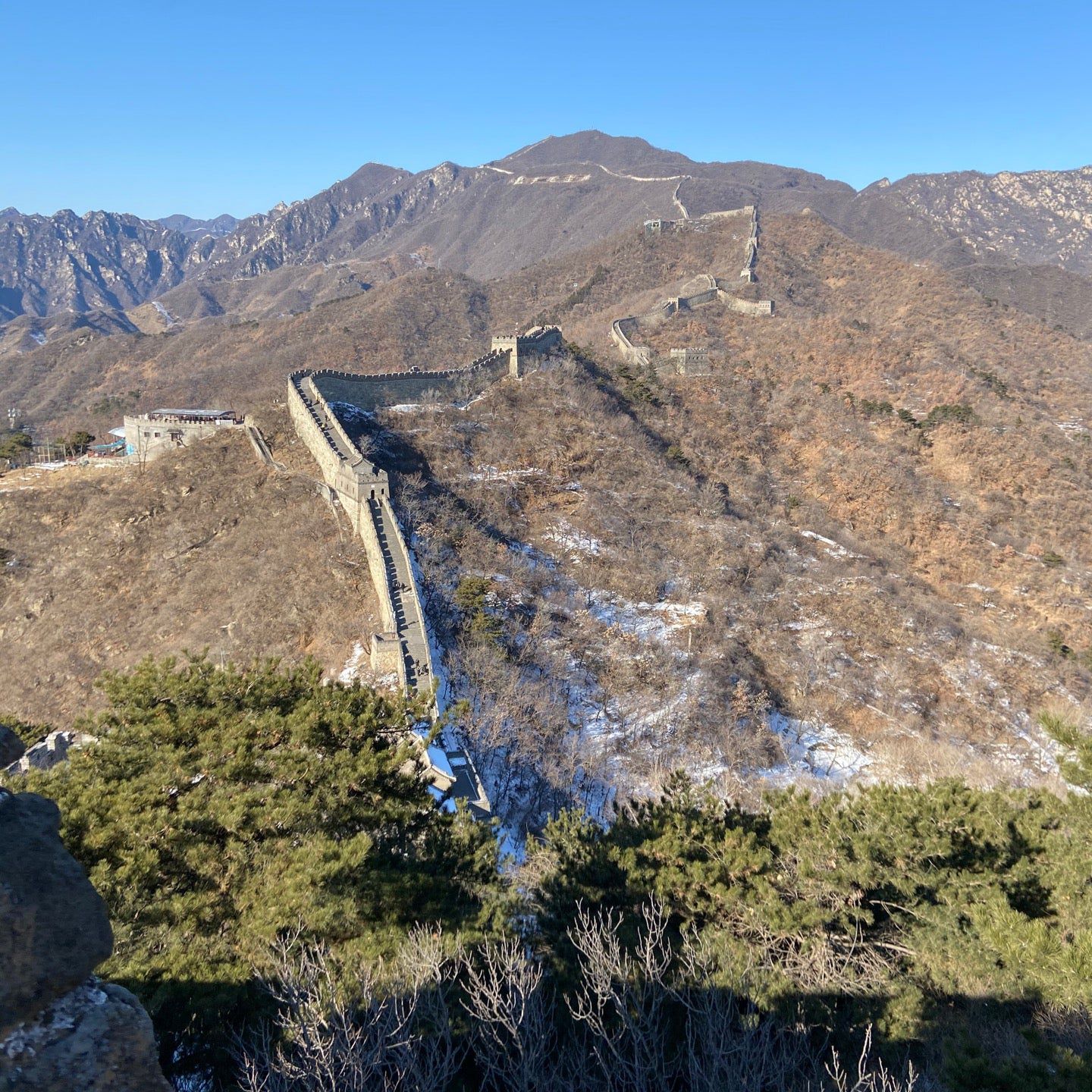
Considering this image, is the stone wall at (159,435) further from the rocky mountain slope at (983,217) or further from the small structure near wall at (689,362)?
the rocky mountain slope at (983,217)

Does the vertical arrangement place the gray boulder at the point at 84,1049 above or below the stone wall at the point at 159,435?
below

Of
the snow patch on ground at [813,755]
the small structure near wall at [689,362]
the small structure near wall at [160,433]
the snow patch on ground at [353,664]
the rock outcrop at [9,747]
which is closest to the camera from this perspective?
the rock outcrop at [9,747]

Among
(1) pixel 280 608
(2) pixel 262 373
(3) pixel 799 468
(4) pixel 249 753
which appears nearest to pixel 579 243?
(2) pixel 262 373

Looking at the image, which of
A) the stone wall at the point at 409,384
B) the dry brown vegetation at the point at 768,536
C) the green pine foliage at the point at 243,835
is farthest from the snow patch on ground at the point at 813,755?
the stone wall at the point at 409,384

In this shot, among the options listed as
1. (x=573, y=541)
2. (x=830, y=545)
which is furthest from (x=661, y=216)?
(x=573, y=541)

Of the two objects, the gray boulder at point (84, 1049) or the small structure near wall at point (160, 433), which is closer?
the gray boulder at point (84, 1049)

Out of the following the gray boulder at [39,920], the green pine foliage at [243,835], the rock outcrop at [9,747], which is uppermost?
the rock outcrop at [9,747]
